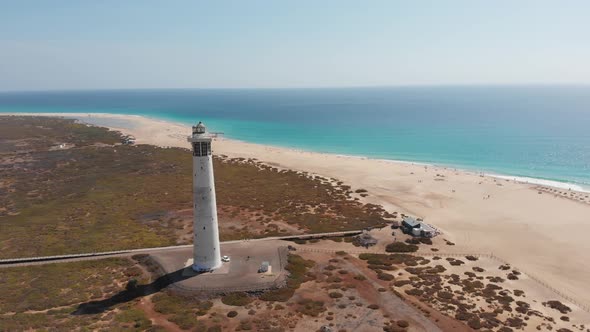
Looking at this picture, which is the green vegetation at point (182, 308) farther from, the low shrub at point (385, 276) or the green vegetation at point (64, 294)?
the low shrub at point (385, 276)

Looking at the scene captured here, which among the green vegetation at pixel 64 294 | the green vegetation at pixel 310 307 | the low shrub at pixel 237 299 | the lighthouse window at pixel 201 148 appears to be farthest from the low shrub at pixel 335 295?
the lighthouse window at pixel 201 148

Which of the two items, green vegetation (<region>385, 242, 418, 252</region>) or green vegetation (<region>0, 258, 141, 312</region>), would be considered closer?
green vegetation (<region>0, 258, 141, 312</region>)

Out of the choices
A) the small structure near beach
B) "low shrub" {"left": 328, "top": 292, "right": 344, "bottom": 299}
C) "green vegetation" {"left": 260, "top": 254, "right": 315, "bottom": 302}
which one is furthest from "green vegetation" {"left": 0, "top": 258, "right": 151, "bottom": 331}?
the small structure near beach

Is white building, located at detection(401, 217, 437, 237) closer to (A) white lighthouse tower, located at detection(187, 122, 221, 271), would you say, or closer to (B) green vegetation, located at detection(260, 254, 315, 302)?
(B) green vegetation, located at detection(260, 254, 315, 302)

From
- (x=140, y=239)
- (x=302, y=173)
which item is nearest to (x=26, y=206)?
(x=140, y=239)

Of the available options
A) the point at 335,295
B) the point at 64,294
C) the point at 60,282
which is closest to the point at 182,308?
the point at 64,294

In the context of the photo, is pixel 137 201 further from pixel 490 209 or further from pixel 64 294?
pixel 490 209
